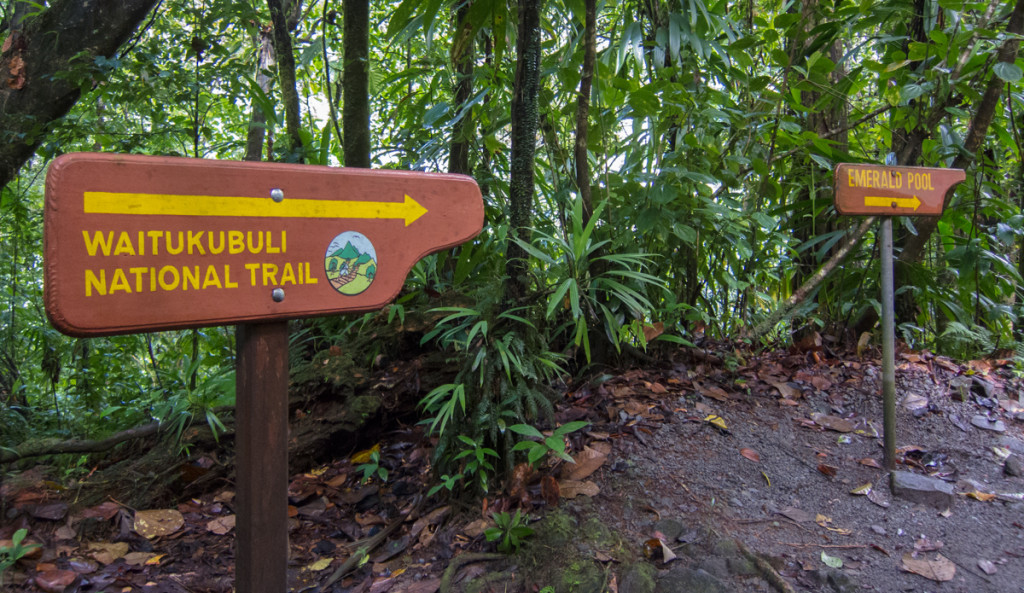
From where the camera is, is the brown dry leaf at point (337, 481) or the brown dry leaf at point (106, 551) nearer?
the brown dry leaf at point (106, 551)

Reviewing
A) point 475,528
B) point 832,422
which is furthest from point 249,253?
point 832,422

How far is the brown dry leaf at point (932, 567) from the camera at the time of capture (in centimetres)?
185

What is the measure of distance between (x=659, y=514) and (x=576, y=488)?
276 mm

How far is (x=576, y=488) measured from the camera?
206 cm

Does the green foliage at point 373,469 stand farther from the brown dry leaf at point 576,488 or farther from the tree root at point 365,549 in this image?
the brown dry leaf at point 576,488

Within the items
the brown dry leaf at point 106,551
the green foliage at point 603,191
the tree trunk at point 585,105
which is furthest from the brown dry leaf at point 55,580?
the tree trunk at point 585,105

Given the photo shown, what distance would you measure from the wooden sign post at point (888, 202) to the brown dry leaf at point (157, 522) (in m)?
2.74

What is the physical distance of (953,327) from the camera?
138 inches

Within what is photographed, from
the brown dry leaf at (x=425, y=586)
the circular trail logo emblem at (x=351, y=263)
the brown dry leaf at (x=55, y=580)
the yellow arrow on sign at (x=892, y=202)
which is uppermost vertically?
the yellow arrow on sign at (x=892, y=202)

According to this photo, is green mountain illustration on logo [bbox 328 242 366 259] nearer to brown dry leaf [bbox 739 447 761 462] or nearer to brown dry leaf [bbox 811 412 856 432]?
brown dry leaf [bbox 739 447 761 462]

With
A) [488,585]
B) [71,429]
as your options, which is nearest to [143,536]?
[71,429]

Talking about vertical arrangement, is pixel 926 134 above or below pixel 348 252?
above

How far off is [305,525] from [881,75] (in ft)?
11.2

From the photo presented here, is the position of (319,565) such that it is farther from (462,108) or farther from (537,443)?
(462,108)
